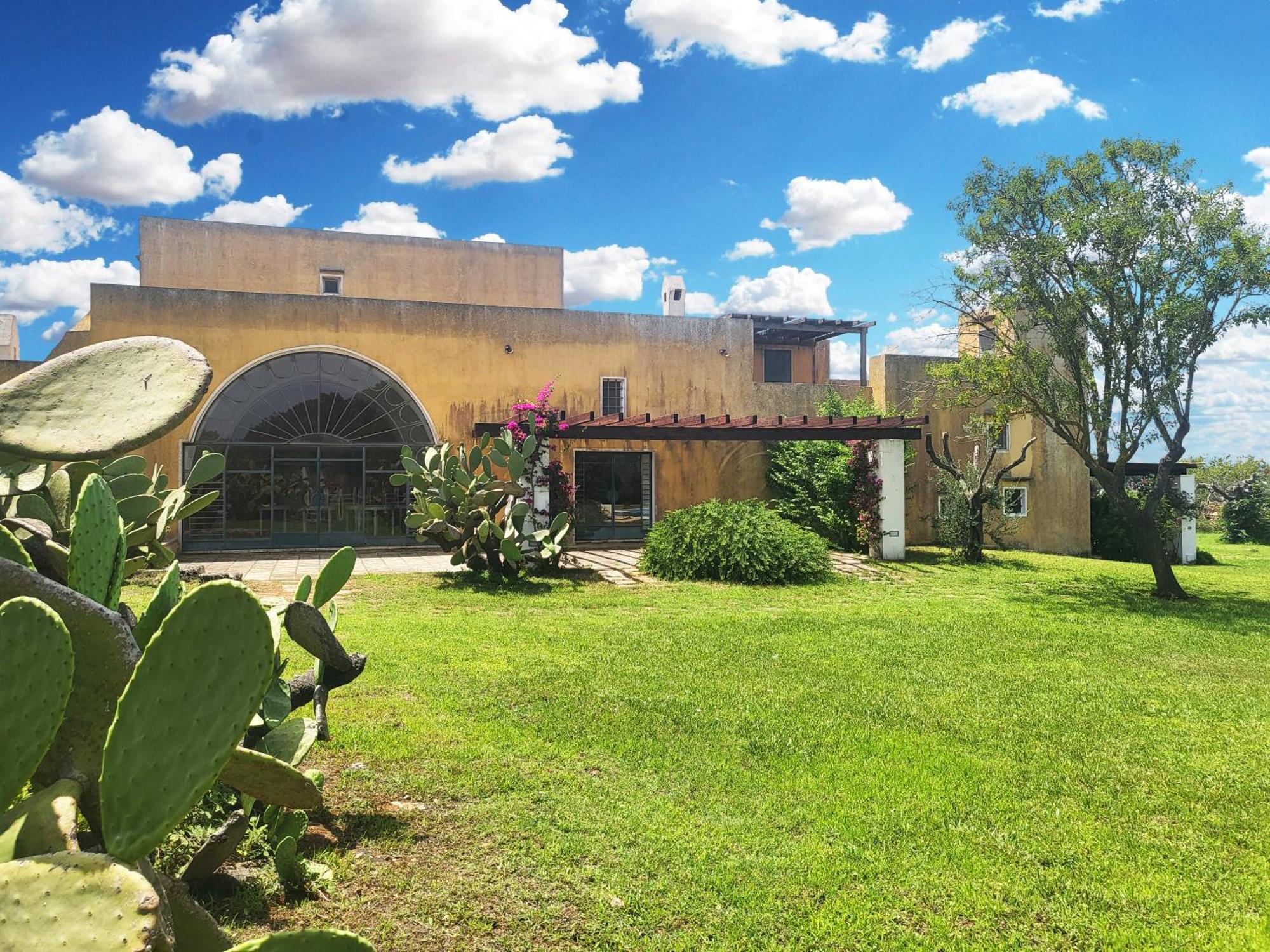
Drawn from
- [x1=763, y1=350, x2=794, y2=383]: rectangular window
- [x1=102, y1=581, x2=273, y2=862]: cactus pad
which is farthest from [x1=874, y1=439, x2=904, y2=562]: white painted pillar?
[x1=102, y1=581, x2=273, y2=862]: cactus pad

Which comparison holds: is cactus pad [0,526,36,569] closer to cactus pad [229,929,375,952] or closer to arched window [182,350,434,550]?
cactus pad [229,929,375,952]

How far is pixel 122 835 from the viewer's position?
5.41 ft

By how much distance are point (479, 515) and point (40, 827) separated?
1173cm

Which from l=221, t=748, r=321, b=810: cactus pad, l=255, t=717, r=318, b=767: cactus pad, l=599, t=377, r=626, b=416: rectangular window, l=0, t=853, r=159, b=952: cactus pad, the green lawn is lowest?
the green lawn

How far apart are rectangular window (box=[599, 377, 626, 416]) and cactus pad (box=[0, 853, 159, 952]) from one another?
64.0 ft

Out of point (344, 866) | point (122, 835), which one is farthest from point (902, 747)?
point (122, 835)

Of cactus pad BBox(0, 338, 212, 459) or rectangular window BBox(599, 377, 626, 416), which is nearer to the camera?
cactus pad BBox(0, 338, 212, 459)

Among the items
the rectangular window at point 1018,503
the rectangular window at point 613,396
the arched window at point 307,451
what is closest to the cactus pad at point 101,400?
the arched window at point 307,451

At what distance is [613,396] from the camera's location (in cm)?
2114

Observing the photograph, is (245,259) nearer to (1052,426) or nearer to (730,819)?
(1052,426)

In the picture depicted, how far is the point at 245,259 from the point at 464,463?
14793 mm

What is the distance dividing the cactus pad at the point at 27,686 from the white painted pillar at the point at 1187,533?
24.7 meters

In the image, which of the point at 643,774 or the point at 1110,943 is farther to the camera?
the point at 643,774

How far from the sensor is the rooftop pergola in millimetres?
17281
